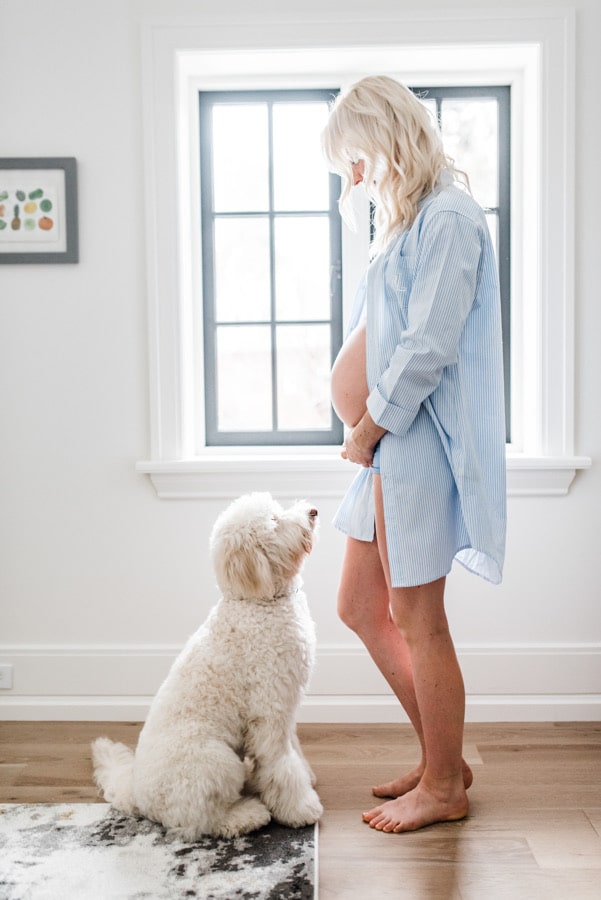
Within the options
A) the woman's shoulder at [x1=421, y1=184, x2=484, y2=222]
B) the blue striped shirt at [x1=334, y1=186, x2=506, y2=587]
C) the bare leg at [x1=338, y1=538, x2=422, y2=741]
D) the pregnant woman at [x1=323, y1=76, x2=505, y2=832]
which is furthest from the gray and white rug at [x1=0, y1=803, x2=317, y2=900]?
the woman's shoulder at [x1=421, y1=184, x2=484, y2=222]

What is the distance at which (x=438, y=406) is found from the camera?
1.78 metres

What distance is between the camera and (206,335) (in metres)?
2.78

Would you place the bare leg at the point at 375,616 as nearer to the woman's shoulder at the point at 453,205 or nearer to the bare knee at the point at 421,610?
the bare knee at the point at 421,610

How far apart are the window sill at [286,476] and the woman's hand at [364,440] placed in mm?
619

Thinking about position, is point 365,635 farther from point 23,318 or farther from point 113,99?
point 113,99

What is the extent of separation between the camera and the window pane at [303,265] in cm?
276

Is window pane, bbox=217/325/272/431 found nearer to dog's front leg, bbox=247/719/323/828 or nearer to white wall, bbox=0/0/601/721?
white wall, bbox=0/0/601/721

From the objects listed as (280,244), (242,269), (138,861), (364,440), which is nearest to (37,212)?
(242,269)

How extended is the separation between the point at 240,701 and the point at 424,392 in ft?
2.61

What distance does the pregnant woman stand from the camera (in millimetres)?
1716

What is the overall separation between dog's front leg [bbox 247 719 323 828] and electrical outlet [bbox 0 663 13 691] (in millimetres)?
1066

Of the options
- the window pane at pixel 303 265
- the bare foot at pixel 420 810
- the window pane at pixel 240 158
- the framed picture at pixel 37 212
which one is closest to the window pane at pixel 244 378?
the window pane at pixel 303 265

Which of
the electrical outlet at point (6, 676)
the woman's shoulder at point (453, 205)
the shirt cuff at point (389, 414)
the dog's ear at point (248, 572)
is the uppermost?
the woman's shoulder at point (453, 205)

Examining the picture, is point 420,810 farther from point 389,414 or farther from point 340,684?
point 389,414
